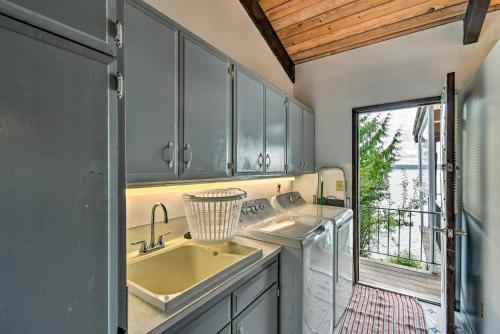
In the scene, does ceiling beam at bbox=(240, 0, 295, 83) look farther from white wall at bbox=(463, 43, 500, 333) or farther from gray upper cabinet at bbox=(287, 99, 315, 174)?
white wall at bbox=(463, 43, 500, 333)

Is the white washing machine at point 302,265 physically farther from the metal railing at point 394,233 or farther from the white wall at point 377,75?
the metal railing at point 394,233

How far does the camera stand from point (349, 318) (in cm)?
222

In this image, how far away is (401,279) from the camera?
298 centimetres

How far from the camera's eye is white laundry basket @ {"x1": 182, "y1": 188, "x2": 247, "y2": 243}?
135 centimetres

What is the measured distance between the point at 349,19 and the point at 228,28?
4.14 feet

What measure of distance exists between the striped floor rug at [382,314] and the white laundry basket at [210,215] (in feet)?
5.20

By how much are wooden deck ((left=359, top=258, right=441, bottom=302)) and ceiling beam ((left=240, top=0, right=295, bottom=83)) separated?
2738 millimetres

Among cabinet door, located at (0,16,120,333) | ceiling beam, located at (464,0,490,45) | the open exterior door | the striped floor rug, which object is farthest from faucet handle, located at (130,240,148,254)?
ceiling beam, located at (464,0,490,45)

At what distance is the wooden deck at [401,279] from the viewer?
2677mm

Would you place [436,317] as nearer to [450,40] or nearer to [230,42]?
[450,40]

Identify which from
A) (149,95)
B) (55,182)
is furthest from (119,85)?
(149,95)

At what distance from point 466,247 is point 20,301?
285cm

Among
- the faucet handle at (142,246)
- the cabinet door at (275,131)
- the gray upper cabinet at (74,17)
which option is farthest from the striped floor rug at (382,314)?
the gray upper cabinet at (74,17)

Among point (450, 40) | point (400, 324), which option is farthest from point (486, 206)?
point (450, 40)
